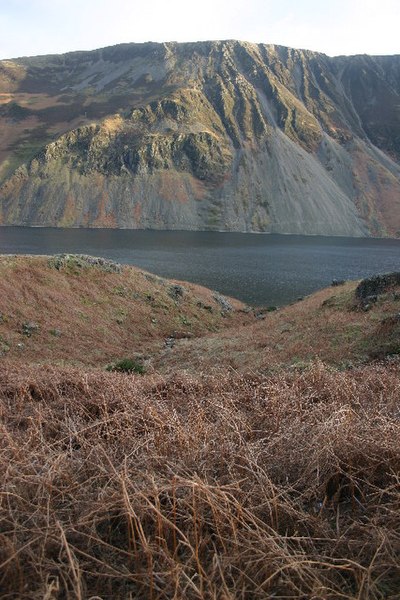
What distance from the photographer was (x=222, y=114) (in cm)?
18938

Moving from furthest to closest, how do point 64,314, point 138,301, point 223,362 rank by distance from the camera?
1. point 138,301
2. point 64,314
3. point 223,362

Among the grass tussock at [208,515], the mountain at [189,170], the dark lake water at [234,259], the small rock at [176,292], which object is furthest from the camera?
the mountain at [189,170]

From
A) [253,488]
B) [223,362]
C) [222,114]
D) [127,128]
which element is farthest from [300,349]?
[222,114]

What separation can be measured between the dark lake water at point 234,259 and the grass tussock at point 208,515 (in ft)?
154

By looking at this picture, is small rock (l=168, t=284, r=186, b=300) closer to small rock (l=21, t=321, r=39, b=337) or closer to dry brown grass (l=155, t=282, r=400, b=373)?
dry brown grass (l=155, t=282, r=400, b=373)

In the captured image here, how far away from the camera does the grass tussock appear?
11.9 ft

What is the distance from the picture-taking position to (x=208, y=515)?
4.29m

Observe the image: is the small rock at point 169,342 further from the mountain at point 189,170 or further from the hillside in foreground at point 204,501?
the mountain at point 189,170

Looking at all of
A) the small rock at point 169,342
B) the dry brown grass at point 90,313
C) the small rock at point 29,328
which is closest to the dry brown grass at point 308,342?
the small rock at point 169,342

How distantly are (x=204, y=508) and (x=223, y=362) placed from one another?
1771 centimetres

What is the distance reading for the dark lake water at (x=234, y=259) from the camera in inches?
2399

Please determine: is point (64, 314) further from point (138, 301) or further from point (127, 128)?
point (127, 128)

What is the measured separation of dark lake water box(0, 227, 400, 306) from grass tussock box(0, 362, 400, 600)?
154ft

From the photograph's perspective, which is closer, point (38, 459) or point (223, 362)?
point (38, 459)
